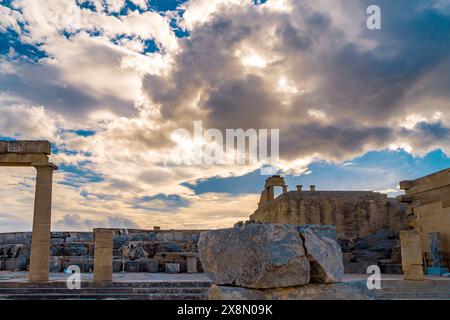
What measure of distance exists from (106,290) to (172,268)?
7.04m

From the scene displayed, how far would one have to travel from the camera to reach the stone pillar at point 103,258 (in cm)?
1316

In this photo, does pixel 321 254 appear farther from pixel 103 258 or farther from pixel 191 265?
pixel 191 265

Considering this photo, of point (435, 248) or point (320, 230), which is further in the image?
point (435, 248)

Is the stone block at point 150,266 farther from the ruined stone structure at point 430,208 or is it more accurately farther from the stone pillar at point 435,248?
the stone pillar at point 435,248

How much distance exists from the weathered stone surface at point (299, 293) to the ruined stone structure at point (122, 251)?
32.0 ft

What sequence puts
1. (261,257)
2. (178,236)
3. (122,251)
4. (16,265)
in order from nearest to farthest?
(261,257) < (16,265) < (122,251) < (178,236)

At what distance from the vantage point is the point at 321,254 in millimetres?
4605

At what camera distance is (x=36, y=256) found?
13750mm

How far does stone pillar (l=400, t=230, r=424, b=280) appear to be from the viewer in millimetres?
13414

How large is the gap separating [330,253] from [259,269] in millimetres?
868

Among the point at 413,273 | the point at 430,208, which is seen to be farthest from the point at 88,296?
the point at 430,208

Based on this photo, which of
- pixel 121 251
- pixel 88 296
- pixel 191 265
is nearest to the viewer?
pixel 88 296
